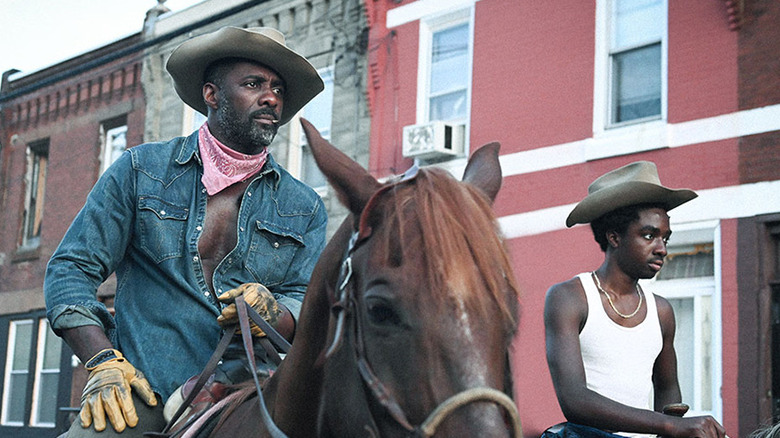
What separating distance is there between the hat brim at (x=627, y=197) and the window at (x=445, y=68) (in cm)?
900

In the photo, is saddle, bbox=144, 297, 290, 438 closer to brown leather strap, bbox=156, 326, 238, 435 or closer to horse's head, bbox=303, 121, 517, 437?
brown leather strap, bbox=156, 326, 238, 435

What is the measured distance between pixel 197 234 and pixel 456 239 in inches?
61.7

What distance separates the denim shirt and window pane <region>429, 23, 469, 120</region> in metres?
10.0

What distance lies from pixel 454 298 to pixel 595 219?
7.97ft

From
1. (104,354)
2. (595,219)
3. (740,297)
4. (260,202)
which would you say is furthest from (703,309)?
(104,354)

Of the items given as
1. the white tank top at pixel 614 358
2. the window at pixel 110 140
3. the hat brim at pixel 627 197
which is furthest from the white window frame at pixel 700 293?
the window at pixel 110 140

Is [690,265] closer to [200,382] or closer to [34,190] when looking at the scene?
[200,382]

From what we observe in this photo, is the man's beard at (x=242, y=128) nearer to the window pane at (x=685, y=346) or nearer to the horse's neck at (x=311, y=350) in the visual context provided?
the horse's neck at (x=311, y=350)

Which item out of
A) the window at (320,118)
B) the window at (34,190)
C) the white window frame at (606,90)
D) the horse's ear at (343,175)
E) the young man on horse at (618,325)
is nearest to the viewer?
the horse's ear at (343,175)

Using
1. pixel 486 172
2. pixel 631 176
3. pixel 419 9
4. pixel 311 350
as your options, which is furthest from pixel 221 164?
pixel 419 9

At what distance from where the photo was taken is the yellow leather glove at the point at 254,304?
304cm

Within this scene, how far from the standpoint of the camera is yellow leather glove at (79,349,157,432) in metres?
2.87

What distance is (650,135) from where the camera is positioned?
10789 millimetres

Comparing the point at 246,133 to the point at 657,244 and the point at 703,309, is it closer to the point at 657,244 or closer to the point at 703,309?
the point at 657,244
